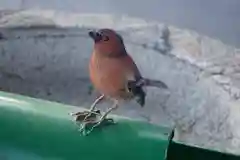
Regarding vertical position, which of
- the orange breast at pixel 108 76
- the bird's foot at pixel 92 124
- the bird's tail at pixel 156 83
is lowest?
the bird's tail at pixel 156 83

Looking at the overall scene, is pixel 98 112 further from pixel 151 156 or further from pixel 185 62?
pixel 185 62

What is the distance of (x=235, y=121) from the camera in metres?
1.07

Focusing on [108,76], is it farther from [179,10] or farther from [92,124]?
[179,10]

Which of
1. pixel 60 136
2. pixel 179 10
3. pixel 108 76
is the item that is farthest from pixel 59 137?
pixel 179 10

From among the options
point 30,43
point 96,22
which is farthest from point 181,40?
point 30,43

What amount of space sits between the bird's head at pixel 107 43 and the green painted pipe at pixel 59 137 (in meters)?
0.29

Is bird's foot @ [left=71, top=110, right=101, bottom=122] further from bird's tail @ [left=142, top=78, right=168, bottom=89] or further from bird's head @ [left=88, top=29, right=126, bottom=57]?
bird's tail @ [left=142, top=78, right=168, bottom=89]

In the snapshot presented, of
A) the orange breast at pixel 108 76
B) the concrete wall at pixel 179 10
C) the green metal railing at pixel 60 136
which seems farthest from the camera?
the concrete wall at pixel 179 10

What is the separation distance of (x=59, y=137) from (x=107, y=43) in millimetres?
333

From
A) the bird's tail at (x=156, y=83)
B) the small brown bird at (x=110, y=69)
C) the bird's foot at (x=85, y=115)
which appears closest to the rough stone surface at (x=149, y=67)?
the bird's tail at (x=156, y=83)

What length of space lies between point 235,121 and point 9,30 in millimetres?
549

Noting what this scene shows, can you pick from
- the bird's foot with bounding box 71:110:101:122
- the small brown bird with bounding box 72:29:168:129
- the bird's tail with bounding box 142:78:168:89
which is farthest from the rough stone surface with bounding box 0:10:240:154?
the bird's foot with bounding box 71:110:101:122

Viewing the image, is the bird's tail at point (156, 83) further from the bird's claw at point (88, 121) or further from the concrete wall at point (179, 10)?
the bird's claw at point (88, 121)

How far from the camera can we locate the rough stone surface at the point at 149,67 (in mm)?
1130
